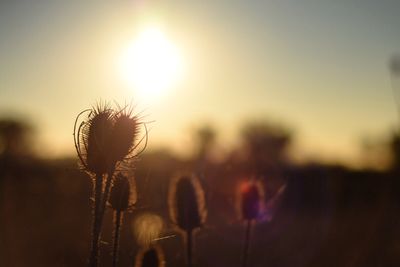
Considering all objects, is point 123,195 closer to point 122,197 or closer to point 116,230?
point 122,197

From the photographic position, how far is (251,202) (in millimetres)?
5758

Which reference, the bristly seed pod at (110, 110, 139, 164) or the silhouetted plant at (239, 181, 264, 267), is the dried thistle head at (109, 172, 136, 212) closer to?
the bristly seed pod at (110, 110, 139, 164)

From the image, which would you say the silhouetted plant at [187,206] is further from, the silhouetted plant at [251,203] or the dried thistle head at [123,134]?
the dried thistle head at [123,134]

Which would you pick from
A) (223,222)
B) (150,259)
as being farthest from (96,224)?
(223,222)

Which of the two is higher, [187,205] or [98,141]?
[98,141]

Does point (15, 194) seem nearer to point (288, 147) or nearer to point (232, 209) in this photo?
point (232, 209)

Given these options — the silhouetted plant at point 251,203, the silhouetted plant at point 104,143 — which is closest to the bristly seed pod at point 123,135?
the silhouetted plant at point 104,143

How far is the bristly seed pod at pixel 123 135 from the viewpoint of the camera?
13.2ft

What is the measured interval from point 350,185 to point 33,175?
18076 millimetres

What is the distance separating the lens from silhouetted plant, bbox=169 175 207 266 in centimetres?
511

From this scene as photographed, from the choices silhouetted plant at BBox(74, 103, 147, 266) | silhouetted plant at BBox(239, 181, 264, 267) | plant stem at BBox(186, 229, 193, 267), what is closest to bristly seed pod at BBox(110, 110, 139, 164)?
silhouetted plant at BBox(74, 103, 147, 266)

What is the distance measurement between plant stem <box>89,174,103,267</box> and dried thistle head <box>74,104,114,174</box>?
8 centimetres

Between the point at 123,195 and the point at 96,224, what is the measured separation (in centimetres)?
67

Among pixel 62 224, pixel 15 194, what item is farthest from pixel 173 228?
pixel 15 194
